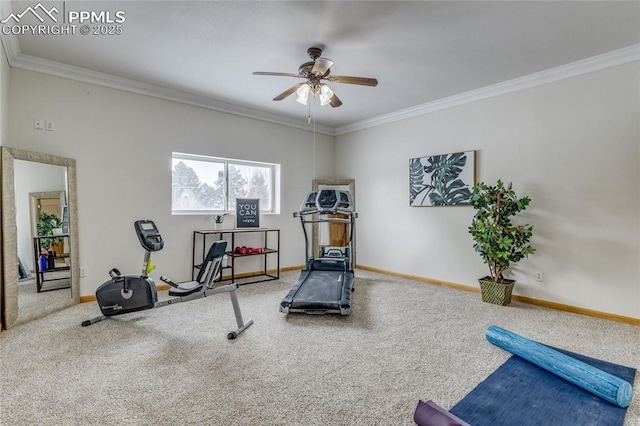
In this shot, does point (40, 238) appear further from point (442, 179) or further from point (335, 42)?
point (442, 179)

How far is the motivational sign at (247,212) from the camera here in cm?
512

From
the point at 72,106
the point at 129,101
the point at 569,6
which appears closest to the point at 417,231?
the point at 569,6

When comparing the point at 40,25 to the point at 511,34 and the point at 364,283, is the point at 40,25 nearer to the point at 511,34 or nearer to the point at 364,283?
the point at 511,34

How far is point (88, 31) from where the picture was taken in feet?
9.70

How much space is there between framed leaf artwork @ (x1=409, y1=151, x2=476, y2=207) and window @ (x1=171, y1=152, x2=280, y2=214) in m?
2.38

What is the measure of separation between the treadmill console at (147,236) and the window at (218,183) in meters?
1.54

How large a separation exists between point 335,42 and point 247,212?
298 cm

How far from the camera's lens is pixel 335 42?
3094mm

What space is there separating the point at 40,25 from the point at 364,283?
4.71 meters

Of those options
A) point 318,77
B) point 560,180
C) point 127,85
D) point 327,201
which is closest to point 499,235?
point 560,180

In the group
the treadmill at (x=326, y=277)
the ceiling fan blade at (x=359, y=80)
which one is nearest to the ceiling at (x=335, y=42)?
the ceiling fan blade at (x=359, y=80)

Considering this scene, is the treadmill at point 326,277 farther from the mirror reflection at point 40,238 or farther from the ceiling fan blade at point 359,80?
the mirror reflection at point 40,238

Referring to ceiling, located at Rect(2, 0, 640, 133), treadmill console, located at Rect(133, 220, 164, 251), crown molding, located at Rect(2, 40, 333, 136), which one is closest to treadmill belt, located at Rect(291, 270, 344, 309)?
treadmill console, located at Rect(133, 220, 164, 251)

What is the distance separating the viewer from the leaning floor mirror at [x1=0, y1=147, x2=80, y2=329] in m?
3.03
